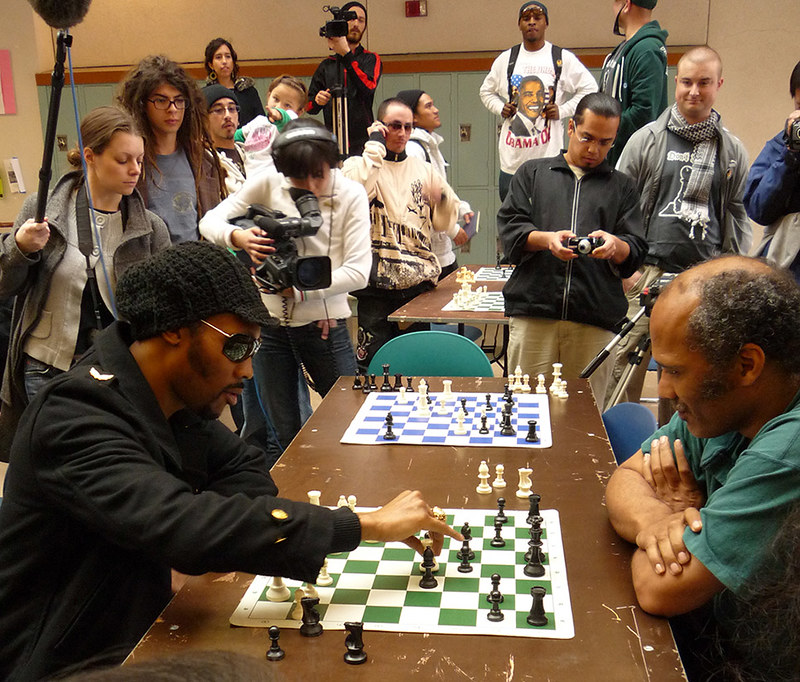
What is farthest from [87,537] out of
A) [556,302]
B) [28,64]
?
[28,64]

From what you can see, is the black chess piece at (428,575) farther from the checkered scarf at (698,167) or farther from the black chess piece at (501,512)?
the checkered scarf at (698,167)

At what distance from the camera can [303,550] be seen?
5.01ft

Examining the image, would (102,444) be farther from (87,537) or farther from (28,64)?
(28,64)

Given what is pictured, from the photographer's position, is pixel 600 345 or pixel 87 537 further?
pixel 600 345

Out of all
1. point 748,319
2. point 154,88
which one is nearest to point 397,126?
point 154,88

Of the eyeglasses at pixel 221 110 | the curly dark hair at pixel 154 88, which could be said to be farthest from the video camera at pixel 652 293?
the eyeglasses at pixel 221 110

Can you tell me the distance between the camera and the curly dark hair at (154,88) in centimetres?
336

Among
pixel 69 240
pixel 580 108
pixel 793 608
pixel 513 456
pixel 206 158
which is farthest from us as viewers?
pixel 206 158

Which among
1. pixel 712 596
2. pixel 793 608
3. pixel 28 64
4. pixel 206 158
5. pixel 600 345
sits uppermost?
pixel 28 64

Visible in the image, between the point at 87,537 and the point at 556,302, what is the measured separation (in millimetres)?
2440

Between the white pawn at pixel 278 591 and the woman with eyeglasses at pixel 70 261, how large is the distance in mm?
1539

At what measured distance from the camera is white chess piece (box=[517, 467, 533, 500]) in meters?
2.04

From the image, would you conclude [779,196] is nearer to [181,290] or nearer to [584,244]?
[584,244]

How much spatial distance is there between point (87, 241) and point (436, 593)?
1956 millimetres
